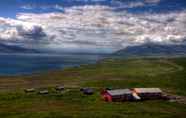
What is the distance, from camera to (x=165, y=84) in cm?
14625

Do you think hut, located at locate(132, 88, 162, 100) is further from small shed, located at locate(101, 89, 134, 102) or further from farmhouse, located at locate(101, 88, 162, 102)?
small shed, located at locate(101, 89, 134, 102)

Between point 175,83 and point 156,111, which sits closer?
point 156,111

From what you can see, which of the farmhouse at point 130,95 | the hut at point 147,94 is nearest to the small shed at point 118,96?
the farmhouse at point 130,95

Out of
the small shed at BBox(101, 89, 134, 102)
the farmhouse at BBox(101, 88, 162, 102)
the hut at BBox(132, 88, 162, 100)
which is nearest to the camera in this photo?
the small shed at BBox(101, 89, 134, 102)

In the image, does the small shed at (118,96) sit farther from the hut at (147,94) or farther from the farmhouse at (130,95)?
the hut at (147,94)

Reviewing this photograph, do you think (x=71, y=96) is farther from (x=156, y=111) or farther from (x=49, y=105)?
(x=156, y=111)

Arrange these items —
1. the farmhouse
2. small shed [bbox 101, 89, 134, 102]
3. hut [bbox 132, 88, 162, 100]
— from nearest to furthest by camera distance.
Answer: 1. small shed [bbox 101, 89, 134, 102]
2. the farmhouse
3. hut [bbox 132, 88, 162, 100]

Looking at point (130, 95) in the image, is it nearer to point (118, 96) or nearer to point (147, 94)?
point (118, 96)

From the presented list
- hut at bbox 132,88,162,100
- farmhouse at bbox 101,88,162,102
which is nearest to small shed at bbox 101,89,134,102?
farmhouse at bbox 101,88,162,102

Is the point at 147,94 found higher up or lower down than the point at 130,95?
lower down

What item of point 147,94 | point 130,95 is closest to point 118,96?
point 130,95

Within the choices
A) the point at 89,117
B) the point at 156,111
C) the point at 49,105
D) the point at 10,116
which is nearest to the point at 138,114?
the point at 156,111

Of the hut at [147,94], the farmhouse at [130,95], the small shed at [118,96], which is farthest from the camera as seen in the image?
Result: the hut at [147,94]

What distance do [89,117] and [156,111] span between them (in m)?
22.3
